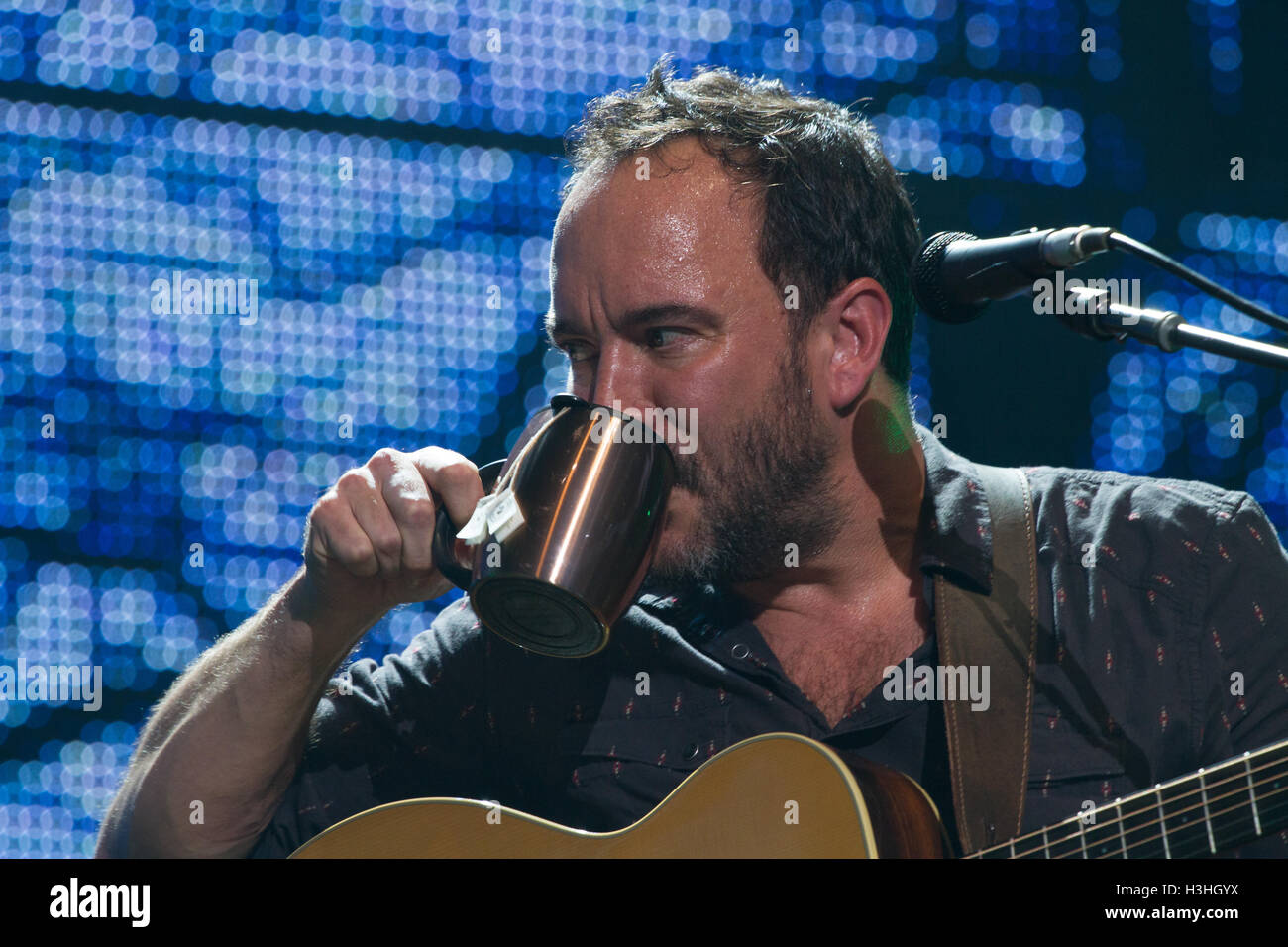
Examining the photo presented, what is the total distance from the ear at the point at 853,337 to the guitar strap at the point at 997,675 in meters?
0.31

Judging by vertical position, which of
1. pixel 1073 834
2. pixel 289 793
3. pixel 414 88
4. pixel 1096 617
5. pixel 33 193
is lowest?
A: pixel 289 793

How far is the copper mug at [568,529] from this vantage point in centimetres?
162

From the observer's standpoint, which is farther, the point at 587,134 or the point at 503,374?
the point at 503,374

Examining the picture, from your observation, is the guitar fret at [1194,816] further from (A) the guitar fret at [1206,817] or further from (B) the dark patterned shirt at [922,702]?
(B) the dark patterned shirt at [922,702]

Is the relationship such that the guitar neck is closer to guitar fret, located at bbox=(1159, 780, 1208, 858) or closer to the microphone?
guitar fret, located at bbox=(1159, 780, 1208, 858)

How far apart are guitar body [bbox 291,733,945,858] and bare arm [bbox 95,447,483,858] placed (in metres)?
0.21

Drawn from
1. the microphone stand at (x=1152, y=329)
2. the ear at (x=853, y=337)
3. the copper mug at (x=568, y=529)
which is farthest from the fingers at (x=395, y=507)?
the microphone stand at (x=1152, y=329)

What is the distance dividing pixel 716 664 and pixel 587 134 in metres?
1.02

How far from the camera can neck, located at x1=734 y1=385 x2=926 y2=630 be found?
2.18m

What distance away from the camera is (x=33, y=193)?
10.3 feet

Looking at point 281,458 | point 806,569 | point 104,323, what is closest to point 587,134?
point 806,569

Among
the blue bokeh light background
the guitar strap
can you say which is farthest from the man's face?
the blue bokeh light background
